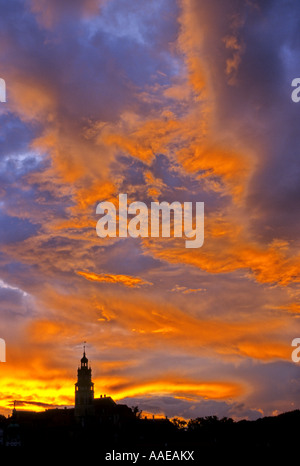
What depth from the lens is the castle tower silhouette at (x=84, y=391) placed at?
575ft

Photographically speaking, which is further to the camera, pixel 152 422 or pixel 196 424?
pixel 196 424

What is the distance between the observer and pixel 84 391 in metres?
179

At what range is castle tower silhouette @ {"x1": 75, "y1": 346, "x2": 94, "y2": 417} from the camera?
175375 mm
